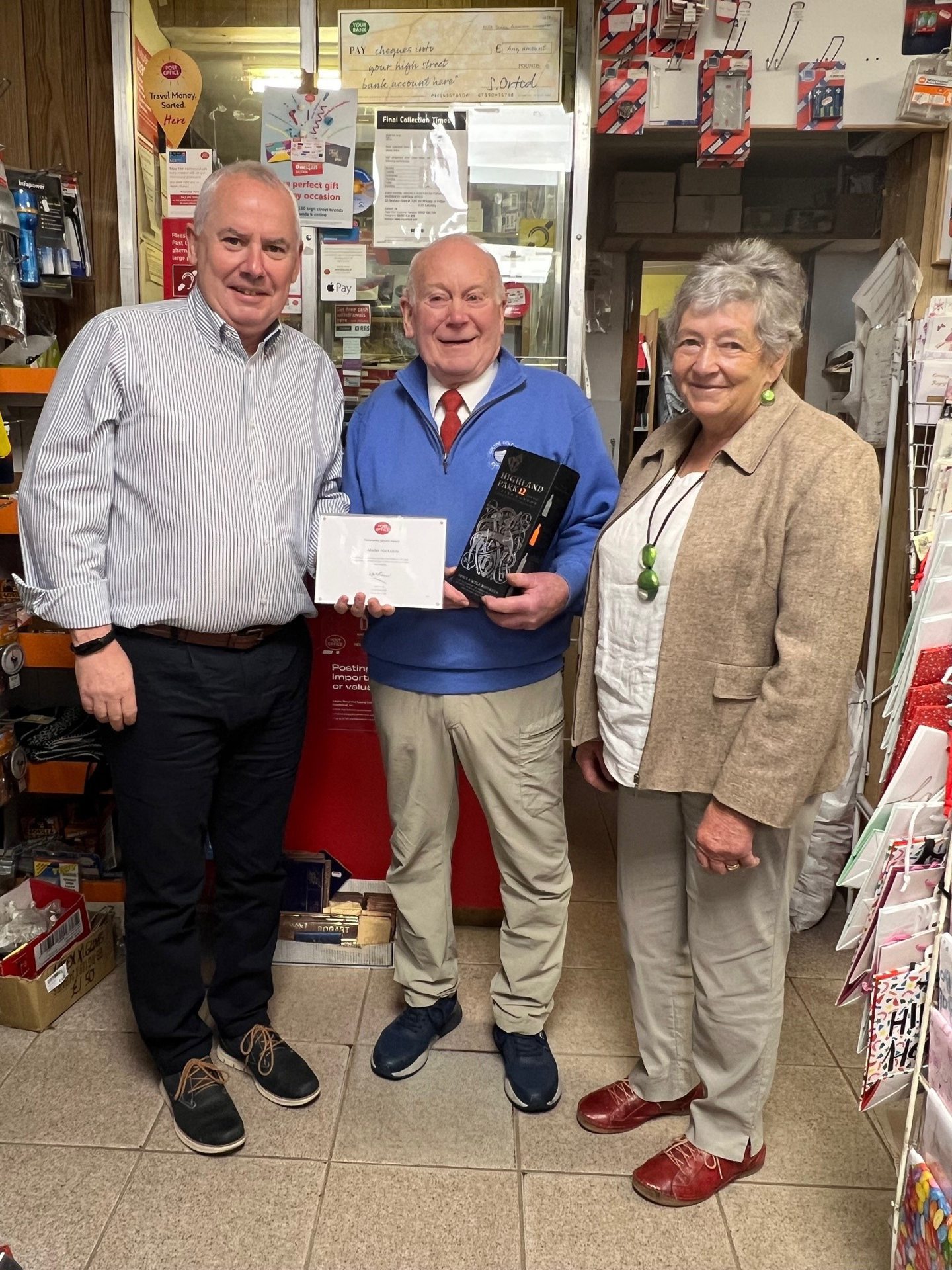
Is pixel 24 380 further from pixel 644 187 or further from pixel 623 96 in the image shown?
pixel 644 187

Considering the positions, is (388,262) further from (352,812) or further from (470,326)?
(352,812)

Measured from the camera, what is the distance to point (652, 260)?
5043mm

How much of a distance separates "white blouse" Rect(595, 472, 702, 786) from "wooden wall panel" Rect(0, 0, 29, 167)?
218 centimetres

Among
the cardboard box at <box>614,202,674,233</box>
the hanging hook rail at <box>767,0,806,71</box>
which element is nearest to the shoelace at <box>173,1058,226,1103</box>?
the hanging hook rail at <box>767,0,806,71</box>

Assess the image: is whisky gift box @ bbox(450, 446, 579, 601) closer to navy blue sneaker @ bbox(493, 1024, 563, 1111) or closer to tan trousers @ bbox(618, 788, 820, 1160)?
tan trousers @ bbox(618, 788, 820, 1160)

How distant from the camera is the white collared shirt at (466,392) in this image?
1849mm

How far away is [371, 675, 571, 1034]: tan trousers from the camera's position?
1882 mm

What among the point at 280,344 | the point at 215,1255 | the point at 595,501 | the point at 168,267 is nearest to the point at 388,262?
the point at 168,267

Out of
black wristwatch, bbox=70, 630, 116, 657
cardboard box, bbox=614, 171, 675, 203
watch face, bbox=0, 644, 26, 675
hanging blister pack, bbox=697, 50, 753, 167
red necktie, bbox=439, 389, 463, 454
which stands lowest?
watch face, bbox=0, 644, 26, 675

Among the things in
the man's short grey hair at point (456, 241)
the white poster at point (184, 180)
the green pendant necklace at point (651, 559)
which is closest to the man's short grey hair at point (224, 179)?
the man's short grey hair at point (456, 241)

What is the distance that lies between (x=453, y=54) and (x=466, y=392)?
1185 mm

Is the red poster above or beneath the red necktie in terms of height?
above

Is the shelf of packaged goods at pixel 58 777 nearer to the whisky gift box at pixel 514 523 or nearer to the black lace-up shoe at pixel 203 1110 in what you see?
the black lace-up shoe at pixel 203 1110

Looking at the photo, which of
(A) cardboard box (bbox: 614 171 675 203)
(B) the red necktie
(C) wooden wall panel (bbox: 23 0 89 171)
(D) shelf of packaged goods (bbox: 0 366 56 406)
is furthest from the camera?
(A) cardboard box (bbox: 614 171 675 203)
